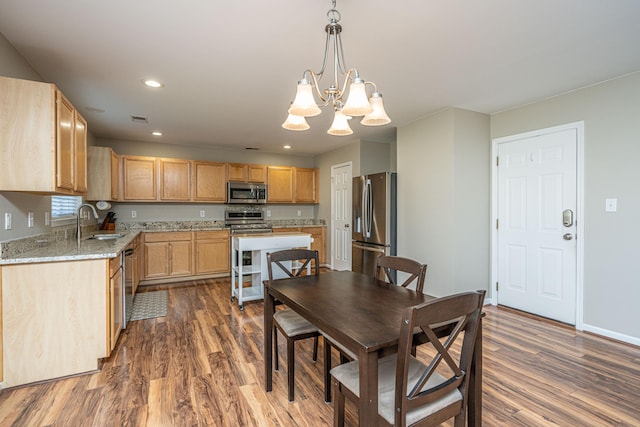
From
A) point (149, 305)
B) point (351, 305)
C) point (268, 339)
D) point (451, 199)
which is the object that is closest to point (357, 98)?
point (351, 305)

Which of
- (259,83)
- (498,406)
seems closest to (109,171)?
(259,83)

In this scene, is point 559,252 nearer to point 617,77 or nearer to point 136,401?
point 617,77

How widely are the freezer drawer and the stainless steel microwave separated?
6.97 feet

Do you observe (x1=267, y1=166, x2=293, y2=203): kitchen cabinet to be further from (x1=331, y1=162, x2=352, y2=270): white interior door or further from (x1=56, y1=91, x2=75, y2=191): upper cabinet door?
(x1=56, y1=91, x2=75, y2=191): upper cabinet door

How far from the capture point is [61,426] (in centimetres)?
173

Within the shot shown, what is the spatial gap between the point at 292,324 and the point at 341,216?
3.90 m

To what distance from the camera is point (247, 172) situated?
589 cm

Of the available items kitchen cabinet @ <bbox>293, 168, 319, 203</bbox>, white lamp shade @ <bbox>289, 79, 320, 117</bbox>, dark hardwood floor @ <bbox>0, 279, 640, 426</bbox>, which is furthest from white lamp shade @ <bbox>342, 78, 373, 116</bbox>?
kitchen cabinet @ <bbox>293, 168, 319, 203</bbox>

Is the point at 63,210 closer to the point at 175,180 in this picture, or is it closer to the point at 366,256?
the point at 175,180

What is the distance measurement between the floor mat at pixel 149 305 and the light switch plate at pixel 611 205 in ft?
15.4

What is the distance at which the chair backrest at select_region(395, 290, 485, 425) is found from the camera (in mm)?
1088

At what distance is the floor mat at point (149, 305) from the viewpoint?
3.52 m

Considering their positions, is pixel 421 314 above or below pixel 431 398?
above

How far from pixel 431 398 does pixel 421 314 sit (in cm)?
42
